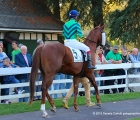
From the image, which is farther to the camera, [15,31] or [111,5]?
[111,5]

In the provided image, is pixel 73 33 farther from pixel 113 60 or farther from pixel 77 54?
pixel 113 60

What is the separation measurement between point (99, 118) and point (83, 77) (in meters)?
2.26

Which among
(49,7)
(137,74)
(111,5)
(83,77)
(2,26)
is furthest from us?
(49,7)

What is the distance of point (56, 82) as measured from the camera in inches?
494

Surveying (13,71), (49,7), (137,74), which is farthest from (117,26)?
(13,71)

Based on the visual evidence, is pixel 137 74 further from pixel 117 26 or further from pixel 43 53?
pixel 117 26

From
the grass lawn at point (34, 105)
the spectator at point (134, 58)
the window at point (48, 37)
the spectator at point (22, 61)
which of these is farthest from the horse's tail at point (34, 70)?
the window at point (48, 37)

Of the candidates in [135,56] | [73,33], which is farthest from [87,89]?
[135,56]

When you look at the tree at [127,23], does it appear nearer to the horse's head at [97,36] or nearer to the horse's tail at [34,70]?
the horse's head at [97,36]

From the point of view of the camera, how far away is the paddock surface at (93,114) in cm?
923

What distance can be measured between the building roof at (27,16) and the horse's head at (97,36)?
11.7 metres

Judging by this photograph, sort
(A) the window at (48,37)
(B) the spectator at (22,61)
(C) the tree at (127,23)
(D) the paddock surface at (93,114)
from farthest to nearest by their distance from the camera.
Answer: (A) the window at (48,37)
(C) the tree at (127,23)
(B) the spectator at (22,61)
(D) the paddock surface at (93,114)

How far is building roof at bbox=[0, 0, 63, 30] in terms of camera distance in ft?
77.2

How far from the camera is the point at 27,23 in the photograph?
24.2 meters
